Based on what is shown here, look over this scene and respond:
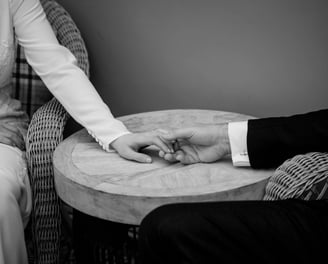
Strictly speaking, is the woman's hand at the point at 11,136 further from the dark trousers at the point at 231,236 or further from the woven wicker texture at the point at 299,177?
the woven wicker texture at the point at 299,177

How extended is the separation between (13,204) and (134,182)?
0.41 meters

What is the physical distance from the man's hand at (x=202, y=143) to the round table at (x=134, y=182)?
3cm

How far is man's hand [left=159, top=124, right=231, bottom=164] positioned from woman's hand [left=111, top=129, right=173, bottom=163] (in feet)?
0.07

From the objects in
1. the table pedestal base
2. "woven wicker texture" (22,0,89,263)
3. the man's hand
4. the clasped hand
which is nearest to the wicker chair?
"woven wicker texture" (22,0,89,263)

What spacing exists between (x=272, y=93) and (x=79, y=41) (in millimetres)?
791

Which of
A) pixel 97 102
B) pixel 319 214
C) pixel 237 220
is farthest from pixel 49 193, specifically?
pixel 319 214

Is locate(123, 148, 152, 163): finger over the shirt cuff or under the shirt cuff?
under

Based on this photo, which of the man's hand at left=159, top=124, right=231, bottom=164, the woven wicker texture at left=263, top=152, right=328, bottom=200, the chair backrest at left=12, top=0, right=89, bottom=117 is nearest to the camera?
the woven wicker texture at left=263, top=152, right=328, bottom=200

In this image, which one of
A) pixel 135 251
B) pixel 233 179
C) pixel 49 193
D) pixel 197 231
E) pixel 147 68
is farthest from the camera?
pixel 147 68

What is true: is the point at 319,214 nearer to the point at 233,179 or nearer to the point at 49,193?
the point at 233,179

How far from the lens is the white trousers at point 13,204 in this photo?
1910 mm

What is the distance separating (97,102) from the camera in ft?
7.20

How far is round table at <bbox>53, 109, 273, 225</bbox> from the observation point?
5.56 feet

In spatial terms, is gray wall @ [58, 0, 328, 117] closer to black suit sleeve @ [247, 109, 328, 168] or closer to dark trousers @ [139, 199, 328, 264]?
black suit sleeve @ [247, 109, 328, 168]
